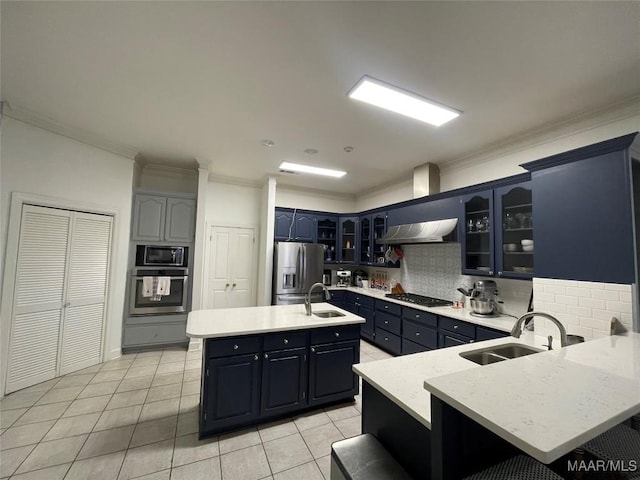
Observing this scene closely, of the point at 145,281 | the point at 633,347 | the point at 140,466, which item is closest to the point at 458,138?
the point at 633,347

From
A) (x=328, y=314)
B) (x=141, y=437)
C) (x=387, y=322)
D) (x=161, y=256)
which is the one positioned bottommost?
(x=141, y=437)

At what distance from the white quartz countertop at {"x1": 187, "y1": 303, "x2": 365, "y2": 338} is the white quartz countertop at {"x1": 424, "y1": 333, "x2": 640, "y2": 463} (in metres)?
1.58

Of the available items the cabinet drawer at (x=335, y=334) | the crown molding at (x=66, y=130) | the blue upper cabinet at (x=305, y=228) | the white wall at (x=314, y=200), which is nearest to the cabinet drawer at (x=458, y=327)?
the cabinet drawer at (x=335, y=334)

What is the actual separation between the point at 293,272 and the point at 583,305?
3.61 m

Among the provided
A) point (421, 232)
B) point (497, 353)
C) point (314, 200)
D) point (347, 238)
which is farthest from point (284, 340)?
point (314, 200)

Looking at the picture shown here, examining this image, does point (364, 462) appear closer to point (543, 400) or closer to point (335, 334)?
point (543, 400)

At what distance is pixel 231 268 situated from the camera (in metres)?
4.78

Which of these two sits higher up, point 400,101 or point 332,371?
point 400,101

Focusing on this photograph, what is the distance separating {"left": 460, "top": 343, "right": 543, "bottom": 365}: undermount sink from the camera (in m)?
1.76

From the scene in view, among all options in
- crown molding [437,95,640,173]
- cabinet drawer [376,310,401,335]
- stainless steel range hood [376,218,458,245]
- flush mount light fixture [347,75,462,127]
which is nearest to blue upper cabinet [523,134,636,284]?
crown molding [437,95,640,173]

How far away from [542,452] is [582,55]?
2452mm

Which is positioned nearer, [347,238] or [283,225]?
[283,225]

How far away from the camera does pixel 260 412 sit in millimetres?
2238

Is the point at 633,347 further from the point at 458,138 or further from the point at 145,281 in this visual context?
the point at 145,281
